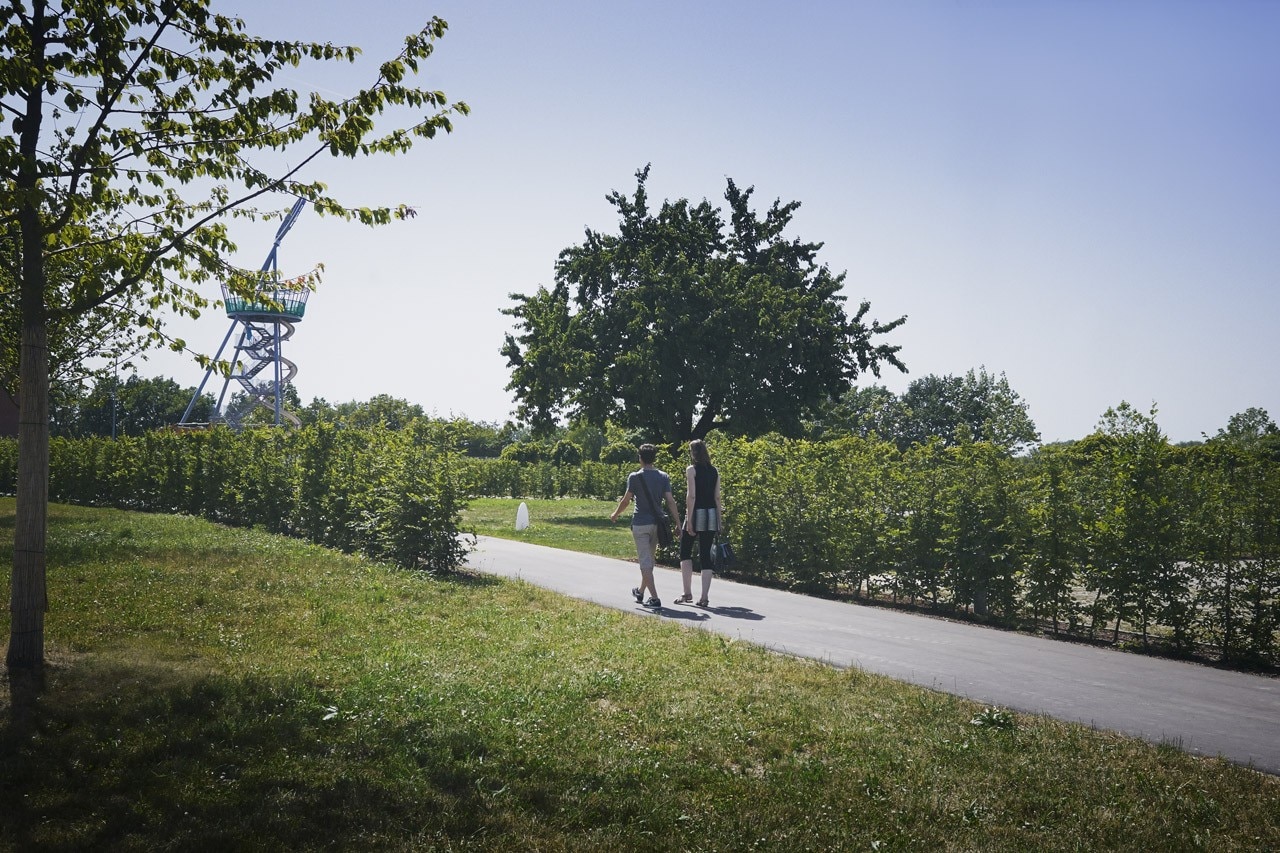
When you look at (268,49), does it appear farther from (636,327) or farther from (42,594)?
(636,327)

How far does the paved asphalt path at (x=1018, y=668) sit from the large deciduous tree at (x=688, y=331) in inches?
827

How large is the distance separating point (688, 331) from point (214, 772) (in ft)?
93.6

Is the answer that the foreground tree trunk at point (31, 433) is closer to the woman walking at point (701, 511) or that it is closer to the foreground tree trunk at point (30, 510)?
the foreground tree trunk at point (30, 510)

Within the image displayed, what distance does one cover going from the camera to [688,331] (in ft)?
106

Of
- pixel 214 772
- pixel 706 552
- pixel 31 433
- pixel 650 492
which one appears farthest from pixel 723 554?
pixel 31 433

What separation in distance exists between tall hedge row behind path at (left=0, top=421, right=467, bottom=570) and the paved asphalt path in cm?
235

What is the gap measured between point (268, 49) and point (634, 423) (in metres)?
28.7

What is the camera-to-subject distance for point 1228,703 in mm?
→ 6789

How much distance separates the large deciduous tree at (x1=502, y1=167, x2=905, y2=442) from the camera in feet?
107

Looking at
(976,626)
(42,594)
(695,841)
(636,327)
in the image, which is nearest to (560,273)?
(636,327)

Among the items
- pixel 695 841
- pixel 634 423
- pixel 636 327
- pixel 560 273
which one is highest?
pixel 560 273

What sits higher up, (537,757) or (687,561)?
(687,561)

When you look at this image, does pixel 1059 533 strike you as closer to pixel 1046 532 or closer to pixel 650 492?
pixel 1046 532

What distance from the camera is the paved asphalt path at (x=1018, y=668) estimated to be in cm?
615
